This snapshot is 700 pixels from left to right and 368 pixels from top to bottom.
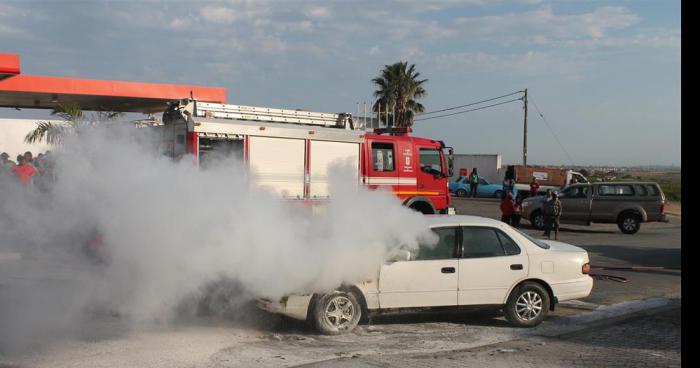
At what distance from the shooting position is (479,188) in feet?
124

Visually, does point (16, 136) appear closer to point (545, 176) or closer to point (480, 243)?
point (480, 243)

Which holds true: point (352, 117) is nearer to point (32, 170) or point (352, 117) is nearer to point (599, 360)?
point (32, 170)

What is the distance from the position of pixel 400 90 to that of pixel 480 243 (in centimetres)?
3879

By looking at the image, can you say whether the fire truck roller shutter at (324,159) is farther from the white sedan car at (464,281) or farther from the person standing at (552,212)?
the person standing at (552,212)

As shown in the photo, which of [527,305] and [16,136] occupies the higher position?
[16,136]

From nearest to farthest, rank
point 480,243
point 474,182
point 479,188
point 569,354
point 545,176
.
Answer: point 569,354
point 480,243
point 545,176
point 474,182
point 479,188

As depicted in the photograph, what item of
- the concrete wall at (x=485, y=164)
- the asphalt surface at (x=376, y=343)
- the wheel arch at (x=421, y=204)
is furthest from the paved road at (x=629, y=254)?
the concrete wall at (x=485, y=164)

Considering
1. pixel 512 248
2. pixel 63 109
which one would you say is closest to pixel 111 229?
pixel 512 248

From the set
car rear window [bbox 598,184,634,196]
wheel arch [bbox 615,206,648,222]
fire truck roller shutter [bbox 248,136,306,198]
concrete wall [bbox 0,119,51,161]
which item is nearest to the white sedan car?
fire truck roller shutter [bbox 248,136,306,198]

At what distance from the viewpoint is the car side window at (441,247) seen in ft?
26.0

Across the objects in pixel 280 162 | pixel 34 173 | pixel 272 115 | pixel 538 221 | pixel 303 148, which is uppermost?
pixel 272 115

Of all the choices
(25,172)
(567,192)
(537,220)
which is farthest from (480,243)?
(567,192)

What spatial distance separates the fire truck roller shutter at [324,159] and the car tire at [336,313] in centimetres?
416

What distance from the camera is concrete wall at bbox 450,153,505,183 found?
143ft
